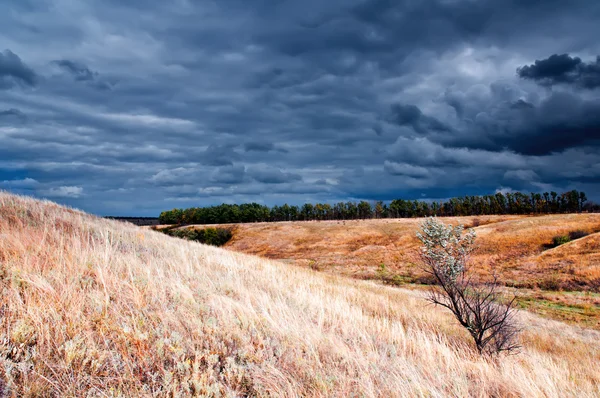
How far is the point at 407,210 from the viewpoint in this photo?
196125mm

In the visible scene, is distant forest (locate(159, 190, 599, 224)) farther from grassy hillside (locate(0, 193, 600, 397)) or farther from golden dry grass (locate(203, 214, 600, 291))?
grassy hillside (locate(0, 193, 600, 397))

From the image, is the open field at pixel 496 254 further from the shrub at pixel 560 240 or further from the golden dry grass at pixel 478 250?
the shrub at pixel 560 240

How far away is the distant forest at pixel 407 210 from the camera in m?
164

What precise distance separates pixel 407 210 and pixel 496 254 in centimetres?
14269

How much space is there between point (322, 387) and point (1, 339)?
365cm

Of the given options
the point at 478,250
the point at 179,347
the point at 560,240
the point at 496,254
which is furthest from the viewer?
the point at 478,250

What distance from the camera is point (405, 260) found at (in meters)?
59.2

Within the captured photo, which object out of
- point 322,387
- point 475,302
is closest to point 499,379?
point 322,387

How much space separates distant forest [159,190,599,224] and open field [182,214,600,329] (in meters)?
70.7

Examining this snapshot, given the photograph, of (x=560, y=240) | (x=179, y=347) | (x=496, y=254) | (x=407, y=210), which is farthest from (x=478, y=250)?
(x=407, y=210)

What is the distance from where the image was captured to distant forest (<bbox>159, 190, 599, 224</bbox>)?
16412cm

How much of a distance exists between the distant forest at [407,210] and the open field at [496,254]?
70.7 m

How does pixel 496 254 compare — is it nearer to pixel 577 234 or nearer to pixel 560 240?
pixel 560 240

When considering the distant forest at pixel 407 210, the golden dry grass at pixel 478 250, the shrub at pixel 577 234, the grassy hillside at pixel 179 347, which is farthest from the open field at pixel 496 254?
the distant forest at pixel 407 210
